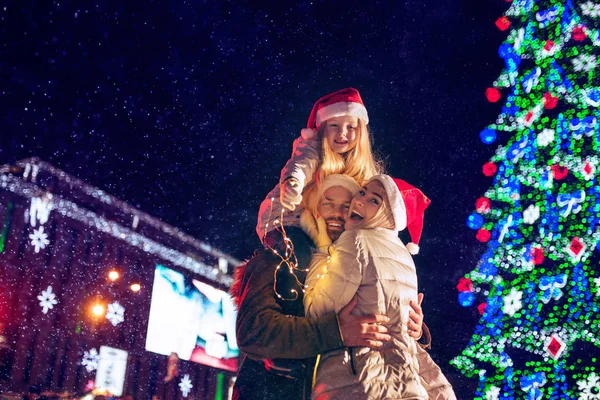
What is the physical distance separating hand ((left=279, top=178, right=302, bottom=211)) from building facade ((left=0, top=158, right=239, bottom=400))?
8.09 metres

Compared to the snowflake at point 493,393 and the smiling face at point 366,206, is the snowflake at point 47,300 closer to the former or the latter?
the snowflake at point 493,393

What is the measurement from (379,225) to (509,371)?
192 inches

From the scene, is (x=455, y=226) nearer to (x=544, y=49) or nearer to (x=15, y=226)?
(x=544, y=49)

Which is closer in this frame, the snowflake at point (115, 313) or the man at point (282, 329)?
the man at point (282, 329)

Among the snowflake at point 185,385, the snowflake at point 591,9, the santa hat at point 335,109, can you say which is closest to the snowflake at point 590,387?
the snowflake at point 591,9

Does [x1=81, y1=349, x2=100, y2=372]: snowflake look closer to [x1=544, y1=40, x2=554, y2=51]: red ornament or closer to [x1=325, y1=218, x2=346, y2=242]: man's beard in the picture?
[x1=544, y1=40, x2=554, y2=51]: red ornament

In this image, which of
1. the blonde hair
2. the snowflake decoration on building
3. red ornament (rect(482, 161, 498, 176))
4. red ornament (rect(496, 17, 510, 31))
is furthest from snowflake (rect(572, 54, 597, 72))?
the snowflake decoration on building

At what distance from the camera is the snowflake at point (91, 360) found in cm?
963

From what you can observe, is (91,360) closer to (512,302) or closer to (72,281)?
(72,281)

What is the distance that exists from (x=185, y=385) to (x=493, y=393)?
7.91 meters

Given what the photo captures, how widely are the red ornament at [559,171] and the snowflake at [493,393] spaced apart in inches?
97.1

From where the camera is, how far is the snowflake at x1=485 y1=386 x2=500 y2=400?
6.08m

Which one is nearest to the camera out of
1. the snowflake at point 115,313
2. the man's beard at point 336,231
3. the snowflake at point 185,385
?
the man's beard at point 336,231

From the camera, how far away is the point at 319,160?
2.36 metres
